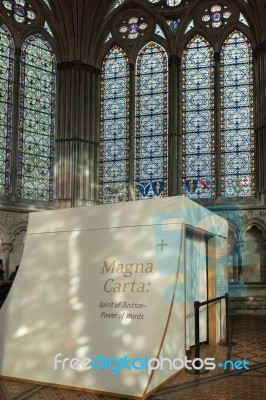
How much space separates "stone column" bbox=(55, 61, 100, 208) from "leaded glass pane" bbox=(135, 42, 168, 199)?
4.49ft

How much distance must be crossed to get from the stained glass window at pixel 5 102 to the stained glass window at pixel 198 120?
526 cm

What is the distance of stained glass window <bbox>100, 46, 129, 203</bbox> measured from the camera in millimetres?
14430

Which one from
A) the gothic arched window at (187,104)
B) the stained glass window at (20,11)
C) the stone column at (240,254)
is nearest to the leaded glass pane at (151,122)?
the gothic arched window at (187,104)

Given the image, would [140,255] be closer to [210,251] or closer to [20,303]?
[20,303]

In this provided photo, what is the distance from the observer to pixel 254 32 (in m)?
13.8

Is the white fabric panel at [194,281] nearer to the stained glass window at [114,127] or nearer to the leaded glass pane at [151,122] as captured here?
the leaded glass pane at [151,122]

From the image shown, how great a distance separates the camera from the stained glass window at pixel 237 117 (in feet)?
44.1

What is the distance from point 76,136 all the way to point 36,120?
4.50 ft

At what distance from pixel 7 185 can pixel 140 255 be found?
917 centimetres

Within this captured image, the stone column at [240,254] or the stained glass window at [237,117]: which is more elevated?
the stained glass window at [237,117]

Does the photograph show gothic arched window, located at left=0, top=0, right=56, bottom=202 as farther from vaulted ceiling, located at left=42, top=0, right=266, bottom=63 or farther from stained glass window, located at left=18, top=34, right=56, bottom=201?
vaulted ceiling, located at left=42, top=0, right=266, bottom=63

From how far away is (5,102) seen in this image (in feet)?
45.2

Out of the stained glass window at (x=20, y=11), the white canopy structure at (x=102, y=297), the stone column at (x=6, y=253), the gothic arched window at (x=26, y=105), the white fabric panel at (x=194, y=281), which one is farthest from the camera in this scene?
the stained glass window at (x=20, y=11)

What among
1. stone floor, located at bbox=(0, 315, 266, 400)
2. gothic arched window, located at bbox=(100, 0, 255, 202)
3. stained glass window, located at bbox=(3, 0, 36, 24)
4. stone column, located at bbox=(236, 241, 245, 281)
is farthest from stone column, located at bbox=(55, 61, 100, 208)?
stone floor, located at bbox=(0, 315, 266, 400)
